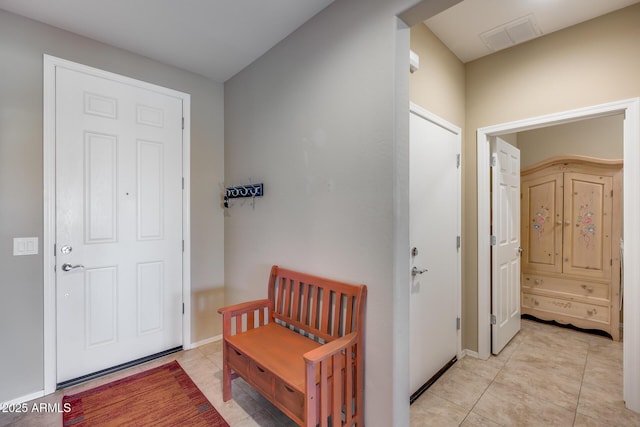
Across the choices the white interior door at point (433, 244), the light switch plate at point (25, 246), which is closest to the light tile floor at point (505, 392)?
the white interior door at point (433, 244)

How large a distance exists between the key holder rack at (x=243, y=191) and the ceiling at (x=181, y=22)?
1148 millimetres

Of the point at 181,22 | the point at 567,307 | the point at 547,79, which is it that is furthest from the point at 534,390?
the point at 181,22

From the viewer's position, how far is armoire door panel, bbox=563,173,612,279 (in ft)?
10.0

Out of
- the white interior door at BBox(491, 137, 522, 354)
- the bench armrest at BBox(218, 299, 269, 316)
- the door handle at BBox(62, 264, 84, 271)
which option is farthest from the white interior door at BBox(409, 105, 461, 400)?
the door handle at BBox(62, 264, 84, 271)

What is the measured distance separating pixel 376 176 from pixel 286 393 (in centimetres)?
125

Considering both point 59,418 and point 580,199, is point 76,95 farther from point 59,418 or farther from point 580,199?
point 580,199

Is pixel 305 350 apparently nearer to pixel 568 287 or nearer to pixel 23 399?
pixel 23 399

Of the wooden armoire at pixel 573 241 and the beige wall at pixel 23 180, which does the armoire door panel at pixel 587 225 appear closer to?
the wooden armoire at pixel 573 241

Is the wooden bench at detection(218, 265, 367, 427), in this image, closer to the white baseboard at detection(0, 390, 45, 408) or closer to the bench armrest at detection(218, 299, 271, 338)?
the bench armrest at detection(218, 299, 271, 338)

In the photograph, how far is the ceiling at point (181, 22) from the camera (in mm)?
1874

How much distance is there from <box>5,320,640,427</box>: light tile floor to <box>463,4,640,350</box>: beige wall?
16.9 inches

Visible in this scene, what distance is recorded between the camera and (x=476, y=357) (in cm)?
258

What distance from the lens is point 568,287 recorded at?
3279mm

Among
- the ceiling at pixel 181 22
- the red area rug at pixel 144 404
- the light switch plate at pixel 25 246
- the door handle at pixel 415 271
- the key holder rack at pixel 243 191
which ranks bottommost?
the red area rug at pixel 144 404
